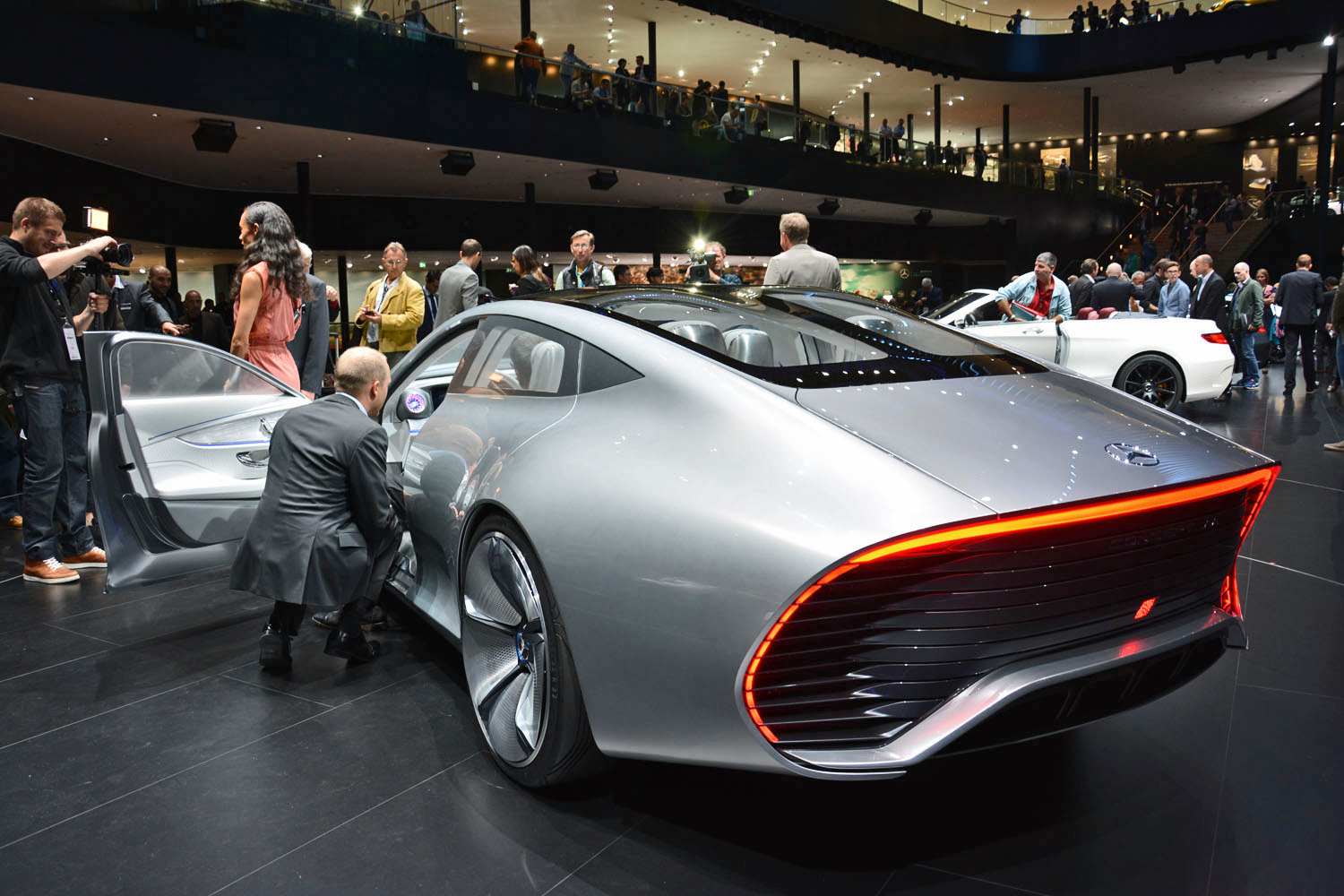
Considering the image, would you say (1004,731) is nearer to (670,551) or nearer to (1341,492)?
(670,551)

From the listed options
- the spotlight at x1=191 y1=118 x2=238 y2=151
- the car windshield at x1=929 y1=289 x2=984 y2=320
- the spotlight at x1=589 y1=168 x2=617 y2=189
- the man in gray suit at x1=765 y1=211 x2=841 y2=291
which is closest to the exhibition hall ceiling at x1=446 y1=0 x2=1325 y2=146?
the spotlight at x1=589 y1=168 x2=617 y2=189

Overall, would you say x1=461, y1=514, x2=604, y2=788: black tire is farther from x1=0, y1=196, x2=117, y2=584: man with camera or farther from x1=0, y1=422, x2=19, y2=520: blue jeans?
x1=0, y1=422, x2=19, y2=520: blue jeans

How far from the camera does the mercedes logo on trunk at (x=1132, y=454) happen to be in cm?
176

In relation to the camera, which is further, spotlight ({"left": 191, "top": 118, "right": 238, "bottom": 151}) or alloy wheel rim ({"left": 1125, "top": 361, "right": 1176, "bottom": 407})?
spotlight ({"left": 191, "top": 118, "right": 238, "bottom": 151})

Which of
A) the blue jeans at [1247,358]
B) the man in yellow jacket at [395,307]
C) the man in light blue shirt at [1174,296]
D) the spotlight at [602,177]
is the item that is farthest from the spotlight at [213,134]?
the blue jeans at [1247,358]

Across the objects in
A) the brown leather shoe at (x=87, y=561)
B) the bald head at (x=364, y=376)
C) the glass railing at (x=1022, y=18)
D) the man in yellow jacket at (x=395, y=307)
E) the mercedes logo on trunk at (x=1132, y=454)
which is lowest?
the brown leather shoe at (x=87, y=561)

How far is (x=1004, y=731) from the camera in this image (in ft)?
5.49

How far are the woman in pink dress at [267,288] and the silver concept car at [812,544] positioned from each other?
2104 millimetres

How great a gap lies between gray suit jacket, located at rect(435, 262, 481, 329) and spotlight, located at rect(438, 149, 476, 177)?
850cm

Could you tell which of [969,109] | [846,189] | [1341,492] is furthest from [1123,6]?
[1341,492]

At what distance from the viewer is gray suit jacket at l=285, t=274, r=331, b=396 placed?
190 inches

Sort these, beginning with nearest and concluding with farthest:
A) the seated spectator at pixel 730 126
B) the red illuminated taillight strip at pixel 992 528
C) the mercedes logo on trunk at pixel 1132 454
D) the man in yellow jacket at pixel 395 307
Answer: the red illuminated taillight strip at pixel 992 528
the mercedes logo on trunk at pixel 1132 454
the man in yellow jacket at pixel 395 307
the seated spectator at pixel 730 126

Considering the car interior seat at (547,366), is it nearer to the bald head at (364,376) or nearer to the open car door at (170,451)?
the bald head at (364,376)

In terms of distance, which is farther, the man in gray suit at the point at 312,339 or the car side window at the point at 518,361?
the man in gray suit at the point at 312,339
